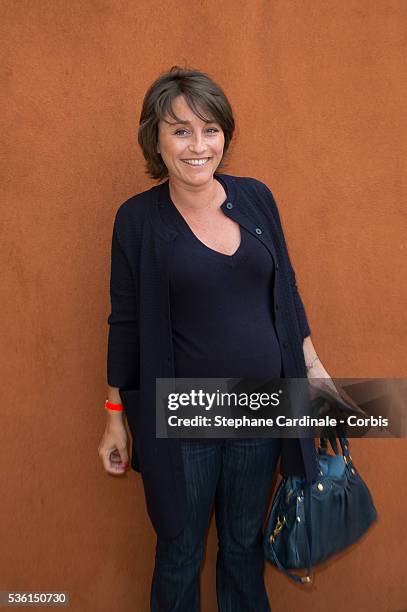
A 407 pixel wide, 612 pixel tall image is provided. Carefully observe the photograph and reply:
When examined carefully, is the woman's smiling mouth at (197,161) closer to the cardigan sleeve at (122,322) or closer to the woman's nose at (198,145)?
the woman's nose at (198,145)

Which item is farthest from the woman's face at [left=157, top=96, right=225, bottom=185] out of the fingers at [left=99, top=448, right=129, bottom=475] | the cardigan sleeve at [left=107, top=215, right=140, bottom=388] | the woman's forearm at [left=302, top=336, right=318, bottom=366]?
the fingers at [left=99, top=448, right=129, bottom=475]

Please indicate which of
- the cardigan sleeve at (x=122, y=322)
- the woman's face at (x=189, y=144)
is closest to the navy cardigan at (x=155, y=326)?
the cardigan sleeve at (x=122, y=322)

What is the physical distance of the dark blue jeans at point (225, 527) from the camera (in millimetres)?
1758

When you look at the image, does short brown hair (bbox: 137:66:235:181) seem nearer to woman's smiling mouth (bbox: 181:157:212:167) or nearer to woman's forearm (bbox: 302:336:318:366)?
woman's smiling mouth (bbox: 181:157:212:167)

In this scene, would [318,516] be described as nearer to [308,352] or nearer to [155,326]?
[308,352]

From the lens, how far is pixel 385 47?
2.13 metres

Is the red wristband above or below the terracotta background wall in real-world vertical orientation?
below

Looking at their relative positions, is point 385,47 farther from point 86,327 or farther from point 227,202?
point 86,327

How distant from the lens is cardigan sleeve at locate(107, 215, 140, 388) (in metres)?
1.72

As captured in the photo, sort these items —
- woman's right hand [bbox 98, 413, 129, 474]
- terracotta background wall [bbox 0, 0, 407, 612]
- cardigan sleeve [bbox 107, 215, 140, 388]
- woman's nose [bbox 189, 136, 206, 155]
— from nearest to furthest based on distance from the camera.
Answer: woman's nose [bbox 189, 136, 206, 155] → cardigan sleeve [bbox 107, 215, 140, 388] → woman's right hand [bbox 98, 413, 129, 474] → terracotta background wall [bbox 0, 0, 407, 612]

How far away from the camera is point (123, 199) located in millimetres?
2061

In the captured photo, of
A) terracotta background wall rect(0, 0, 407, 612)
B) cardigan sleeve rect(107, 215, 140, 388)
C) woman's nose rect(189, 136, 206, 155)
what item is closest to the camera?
woman's nose rect(189, 136, 206, 155)

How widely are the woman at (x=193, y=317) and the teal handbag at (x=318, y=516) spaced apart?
6cm

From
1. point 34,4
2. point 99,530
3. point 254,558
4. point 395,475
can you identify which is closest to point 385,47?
point 34,4
